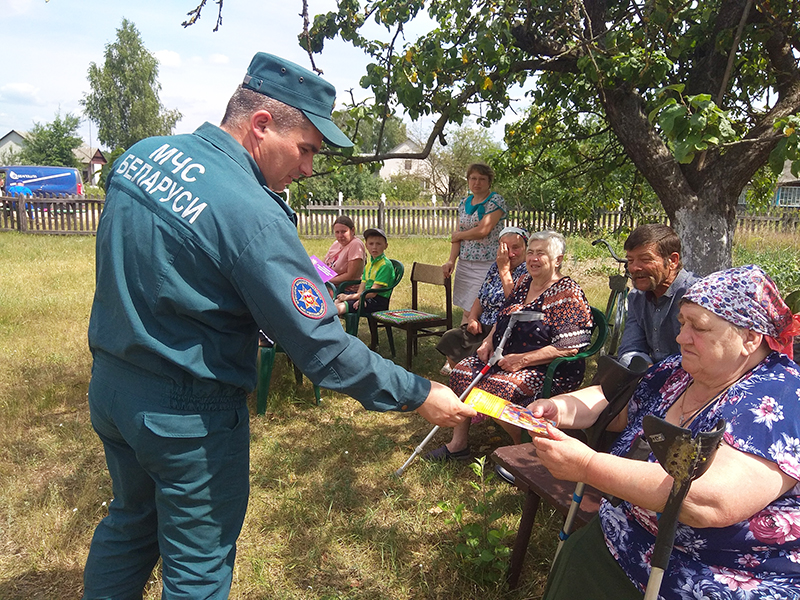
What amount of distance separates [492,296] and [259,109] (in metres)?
3.15

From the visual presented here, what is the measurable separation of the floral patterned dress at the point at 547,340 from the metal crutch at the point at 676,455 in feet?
7.29

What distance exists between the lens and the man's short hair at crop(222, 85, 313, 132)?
72.2 inches

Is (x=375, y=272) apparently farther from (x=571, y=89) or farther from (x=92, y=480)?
(x=92, y=480)

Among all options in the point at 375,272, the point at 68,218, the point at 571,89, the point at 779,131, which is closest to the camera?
the point at 779,131

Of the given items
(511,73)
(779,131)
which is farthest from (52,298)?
(779,131)

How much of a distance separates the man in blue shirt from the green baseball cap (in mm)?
2203

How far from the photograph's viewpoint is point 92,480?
12.0 feet

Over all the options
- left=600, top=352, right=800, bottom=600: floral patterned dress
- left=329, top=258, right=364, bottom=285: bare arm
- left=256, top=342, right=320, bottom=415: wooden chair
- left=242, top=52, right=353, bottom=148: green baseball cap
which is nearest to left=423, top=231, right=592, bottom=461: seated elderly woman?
left=256, top=342, right=320, bottom=415: wooden chair

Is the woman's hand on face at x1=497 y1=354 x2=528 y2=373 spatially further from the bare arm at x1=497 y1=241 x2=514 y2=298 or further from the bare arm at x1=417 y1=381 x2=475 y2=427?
the bare arm at x1=417 y1=381 x2=475 y2=427

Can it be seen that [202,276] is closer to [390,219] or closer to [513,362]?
[513,362]

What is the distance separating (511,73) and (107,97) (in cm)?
5712

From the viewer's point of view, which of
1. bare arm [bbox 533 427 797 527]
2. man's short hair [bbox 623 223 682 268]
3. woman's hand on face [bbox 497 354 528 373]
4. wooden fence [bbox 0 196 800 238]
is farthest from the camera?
wooden fence [bbox 0 196 800 238]

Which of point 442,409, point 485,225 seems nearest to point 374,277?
point 485,225

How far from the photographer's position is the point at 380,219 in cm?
1912
